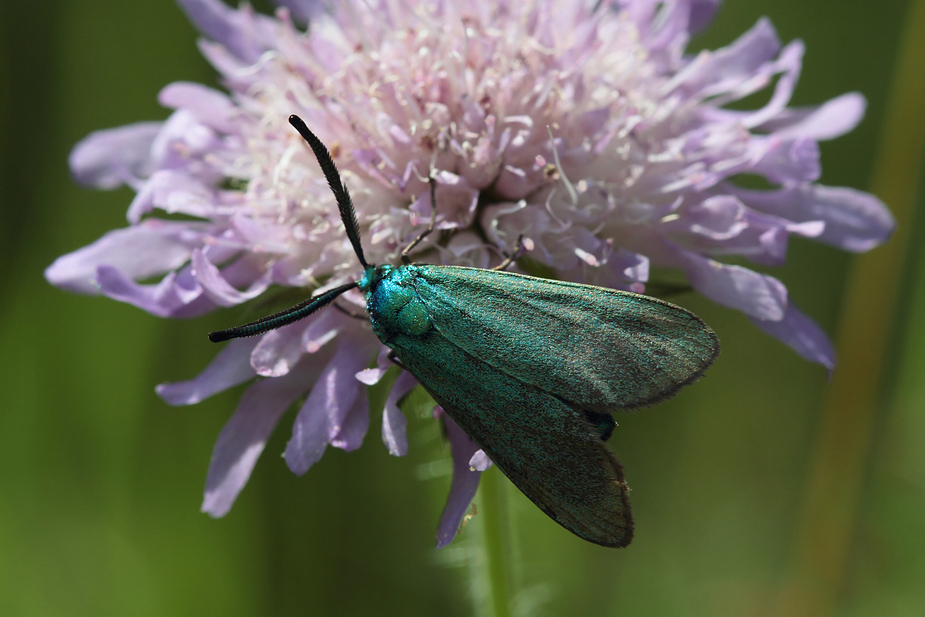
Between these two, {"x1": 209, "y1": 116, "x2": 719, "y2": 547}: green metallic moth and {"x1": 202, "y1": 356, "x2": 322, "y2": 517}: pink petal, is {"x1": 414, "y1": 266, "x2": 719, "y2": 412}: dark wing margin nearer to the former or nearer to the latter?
{"x1": 209, "y1": 116, "x2": 719, "y2": 547}: green metallic moth

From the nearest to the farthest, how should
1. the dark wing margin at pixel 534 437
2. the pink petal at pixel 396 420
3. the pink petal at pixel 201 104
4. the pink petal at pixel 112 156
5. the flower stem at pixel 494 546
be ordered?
the dark wing margin at pixel 534 437 < the pink petal at pixel 396 420 < the flower stem at pixel 494 546 < the pink petal at pixel 201 104 < the pink petal at pixel 112 156

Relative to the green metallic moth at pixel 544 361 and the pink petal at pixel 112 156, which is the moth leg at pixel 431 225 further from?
the pink petal at pixel 112 156

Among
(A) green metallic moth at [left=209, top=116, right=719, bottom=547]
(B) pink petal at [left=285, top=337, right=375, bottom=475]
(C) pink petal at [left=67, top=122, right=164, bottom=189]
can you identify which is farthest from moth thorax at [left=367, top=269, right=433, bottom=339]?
(C) pink petal at [left=67, top=122, right=164, bottom=189]

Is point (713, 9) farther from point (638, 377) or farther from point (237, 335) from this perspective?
point (237, 335)

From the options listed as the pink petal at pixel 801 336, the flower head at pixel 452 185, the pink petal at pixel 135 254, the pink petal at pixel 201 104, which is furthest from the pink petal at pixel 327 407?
the pink petal at pixel 801 336

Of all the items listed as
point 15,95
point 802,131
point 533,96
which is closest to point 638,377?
point 533,96

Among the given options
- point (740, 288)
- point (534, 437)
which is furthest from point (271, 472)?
point (740, 288)
